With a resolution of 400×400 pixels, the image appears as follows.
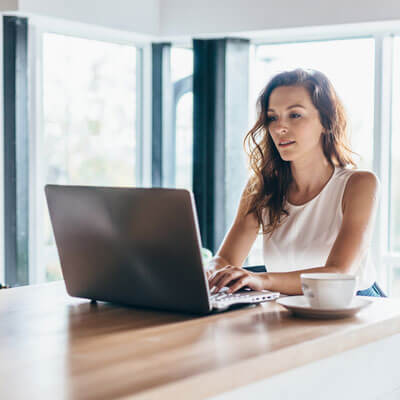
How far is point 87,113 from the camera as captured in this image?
12.7ft

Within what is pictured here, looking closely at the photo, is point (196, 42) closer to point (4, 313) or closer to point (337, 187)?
point (337, 187)

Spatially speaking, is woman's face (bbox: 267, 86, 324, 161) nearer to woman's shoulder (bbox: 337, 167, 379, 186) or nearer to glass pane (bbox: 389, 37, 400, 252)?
woman's shoulder (bbox: 337, 167, 379, 186)

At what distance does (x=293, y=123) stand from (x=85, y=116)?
6.57 ft

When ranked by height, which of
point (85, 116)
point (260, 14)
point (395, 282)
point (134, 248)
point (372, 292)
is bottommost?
point (395, 282)

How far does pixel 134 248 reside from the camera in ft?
4.37

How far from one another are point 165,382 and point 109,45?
11.1 feet

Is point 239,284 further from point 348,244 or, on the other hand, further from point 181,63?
point 181,63

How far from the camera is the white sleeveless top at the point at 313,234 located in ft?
6.79

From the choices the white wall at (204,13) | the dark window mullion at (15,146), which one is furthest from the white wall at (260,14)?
the dark window mullion at (15,146)

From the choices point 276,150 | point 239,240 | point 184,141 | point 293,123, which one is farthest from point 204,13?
point 239,240

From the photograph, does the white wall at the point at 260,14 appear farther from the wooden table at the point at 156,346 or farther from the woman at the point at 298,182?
the wooden table at the point at 156,346

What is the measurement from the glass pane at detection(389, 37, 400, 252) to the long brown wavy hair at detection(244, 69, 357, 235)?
5.14ft

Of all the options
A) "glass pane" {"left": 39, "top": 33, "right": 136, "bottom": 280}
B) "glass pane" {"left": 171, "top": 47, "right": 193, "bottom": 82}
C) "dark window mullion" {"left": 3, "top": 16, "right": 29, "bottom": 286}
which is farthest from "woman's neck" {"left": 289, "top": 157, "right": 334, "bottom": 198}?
"glass pane" {"left": 171, "top": 47, "right": 193, "bottom": 82}

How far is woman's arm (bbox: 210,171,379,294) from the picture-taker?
1.50 meters
